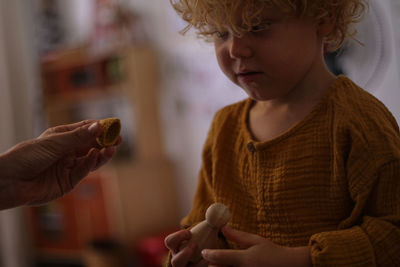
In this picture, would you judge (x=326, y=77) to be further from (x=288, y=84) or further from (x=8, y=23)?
(x=8, y=23)

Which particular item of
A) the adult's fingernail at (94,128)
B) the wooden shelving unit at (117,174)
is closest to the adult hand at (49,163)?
the adult's fingernail at (94,128)

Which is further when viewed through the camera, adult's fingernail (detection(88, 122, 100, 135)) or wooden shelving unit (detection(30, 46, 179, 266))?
wooden shelving unit (detection(30, 46, 179, 266))

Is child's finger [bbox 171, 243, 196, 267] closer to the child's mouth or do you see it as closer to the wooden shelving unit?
the child's mouth

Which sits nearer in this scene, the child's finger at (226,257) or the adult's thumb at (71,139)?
the child's finger at (226,257)

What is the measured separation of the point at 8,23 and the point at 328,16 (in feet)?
7.38

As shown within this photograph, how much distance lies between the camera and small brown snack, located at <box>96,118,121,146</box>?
632mm

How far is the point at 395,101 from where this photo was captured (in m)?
0.65

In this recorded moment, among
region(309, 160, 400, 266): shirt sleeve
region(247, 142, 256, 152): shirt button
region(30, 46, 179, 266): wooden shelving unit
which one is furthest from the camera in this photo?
region(30, 46, 179, 266): wooden shelving unit

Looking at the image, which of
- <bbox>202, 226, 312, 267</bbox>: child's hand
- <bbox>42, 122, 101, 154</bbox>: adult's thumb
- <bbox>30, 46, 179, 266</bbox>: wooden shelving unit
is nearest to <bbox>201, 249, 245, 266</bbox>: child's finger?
<bbox>202, 226, 312, 267</bbox>: child's hand

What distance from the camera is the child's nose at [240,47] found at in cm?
54

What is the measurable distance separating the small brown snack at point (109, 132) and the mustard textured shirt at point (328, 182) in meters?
0.15

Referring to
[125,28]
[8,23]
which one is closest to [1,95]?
[8,23]

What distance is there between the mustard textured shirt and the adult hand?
0.20 metres

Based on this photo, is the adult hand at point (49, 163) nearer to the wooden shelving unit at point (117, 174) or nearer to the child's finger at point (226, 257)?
Answer: the child's finger at point (226, 257)
